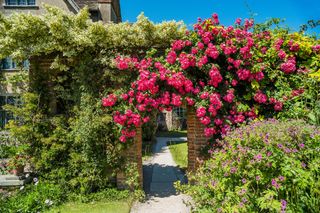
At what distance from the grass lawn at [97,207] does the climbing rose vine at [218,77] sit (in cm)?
131

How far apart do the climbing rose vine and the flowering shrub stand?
1661 mm

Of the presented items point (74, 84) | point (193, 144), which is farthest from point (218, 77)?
point (74, 84)

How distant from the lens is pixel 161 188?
657cm

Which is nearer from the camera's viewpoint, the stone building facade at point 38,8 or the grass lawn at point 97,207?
the grass lawn at point 97,207

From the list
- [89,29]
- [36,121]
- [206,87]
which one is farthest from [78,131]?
[206,87]

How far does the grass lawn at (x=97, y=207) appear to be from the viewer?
5090 mm

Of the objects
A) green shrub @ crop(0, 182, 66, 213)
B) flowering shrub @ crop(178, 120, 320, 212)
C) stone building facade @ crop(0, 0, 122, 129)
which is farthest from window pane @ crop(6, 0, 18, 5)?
flowering shrub @ crop(178, 120, 320, 212)

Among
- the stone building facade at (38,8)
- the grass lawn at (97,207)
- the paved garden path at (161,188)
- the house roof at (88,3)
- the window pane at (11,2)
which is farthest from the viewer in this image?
the window pane at (11,2)

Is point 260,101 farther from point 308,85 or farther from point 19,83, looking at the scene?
point 19,83

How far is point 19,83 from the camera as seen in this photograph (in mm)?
6570

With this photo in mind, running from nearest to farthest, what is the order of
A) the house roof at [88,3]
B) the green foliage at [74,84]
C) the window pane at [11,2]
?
1. the green foliage at [74,84]
2. the house roof at [88,3]
3. the window pane at [11,2]

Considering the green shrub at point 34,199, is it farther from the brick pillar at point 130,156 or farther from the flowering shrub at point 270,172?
the flowering shrub at point 270,172

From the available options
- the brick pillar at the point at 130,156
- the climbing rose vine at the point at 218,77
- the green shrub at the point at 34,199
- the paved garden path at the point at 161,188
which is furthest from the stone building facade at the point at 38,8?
the brick pillar at the point at 130,156

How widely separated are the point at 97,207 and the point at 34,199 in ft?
3.93
